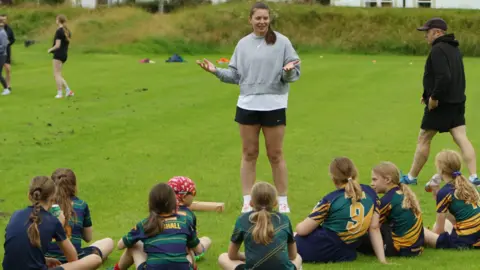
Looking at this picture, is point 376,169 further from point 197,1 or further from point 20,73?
point 197,1

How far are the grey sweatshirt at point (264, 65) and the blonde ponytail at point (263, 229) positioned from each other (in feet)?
9.22

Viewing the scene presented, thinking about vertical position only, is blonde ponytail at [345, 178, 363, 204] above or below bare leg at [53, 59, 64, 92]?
above

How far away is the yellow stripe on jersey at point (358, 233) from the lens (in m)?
6.92

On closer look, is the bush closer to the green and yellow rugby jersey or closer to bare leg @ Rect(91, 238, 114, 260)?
bare leg @ Rect(91, 238, 114, 260)

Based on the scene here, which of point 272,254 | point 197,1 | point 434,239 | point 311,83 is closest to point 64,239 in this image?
point 272,254

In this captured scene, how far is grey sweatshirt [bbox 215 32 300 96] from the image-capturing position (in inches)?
337

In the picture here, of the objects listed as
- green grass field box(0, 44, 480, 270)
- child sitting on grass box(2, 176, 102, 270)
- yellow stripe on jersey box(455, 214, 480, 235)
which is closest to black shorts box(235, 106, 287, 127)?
green grass field box(0, 44, 480, 270)

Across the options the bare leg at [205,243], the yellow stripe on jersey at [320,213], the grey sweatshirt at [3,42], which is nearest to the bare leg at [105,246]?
the bare leg at [205,243]

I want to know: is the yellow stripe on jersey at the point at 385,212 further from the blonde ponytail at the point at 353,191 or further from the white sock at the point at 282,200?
the white sock at the point at 282,200

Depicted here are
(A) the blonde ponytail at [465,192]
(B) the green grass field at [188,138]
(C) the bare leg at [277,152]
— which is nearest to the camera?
(A) the blonde ponytail at [465,192]

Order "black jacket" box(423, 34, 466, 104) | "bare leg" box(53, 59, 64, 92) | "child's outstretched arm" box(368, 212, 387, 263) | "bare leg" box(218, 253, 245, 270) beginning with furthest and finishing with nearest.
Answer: "bare leg" box(53, 59, 64, 92) → "black jacket" box(423, 34, 466, 104) → "child's outstretched arm" box(368, 212, 387, 263) → "bare leg" box(218, 253, 245, 270)

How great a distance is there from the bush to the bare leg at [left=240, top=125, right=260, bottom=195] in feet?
98.0

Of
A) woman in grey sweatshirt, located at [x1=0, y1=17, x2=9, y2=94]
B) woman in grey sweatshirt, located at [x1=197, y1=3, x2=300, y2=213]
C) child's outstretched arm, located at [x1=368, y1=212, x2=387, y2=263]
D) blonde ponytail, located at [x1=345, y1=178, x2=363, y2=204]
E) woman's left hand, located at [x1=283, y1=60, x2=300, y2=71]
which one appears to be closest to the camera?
blonde ponytail, located at [x1=345, y1=178, x2=363, y2=204]

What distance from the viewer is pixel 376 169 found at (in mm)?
A: 7266
